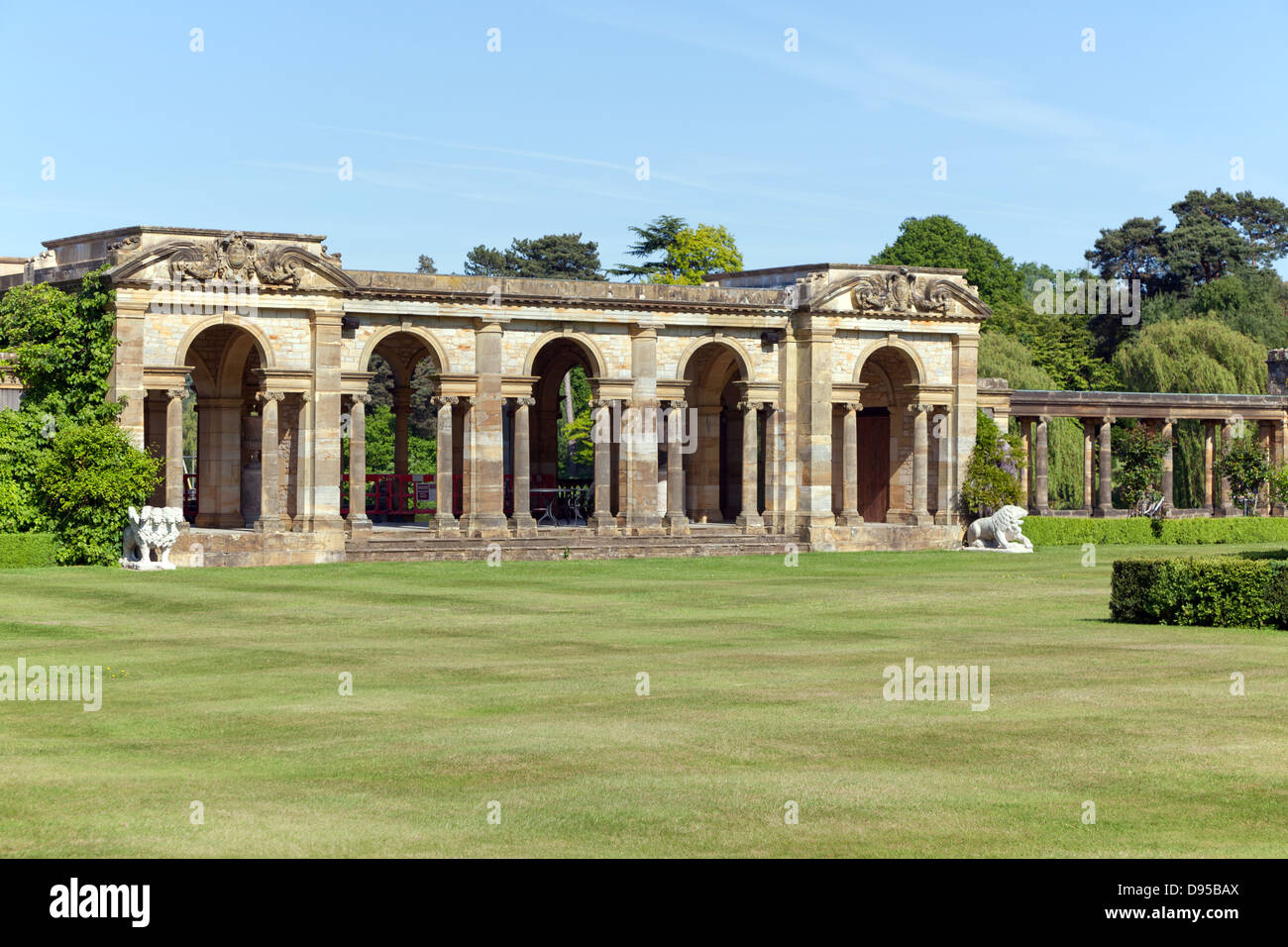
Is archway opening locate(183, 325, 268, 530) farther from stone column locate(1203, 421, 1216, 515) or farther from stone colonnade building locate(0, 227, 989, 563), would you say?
stone column locate(1203, 421, 1216, 515)

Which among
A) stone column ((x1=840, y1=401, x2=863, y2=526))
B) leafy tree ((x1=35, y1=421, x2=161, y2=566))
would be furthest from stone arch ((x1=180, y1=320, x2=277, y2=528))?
stone column ((x1=840, y1=401, x2=863, y2=526))

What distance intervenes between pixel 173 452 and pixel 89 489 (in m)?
3.84

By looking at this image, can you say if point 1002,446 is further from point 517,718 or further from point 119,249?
point 517,718

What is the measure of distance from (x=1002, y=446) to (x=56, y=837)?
178 ft

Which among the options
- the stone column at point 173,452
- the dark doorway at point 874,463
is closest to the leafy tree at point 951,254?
the dark doorway at point 874,463

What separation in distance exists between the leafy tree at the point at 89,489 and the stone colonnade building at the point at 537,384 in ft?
5.35

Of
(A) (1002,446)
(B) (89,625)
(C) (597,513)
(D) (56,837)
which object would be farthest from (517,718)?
(A) (1002,446)

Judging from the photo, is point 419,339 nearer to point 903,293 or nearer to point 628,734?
point 903,293

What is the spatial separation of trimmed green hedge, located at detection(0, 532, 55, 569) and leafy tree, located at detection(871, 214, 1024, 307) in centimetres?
6968

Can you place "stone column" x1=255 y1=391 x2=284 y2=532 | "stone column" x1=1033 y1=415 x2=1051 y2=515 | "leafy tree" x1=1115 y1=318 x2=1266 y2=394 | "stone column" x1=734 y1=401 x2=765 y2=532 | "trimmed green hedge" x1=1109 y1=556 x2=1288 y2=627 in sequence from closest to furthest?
"trimmed green hedge" x1=1109 y1=556 x2=1288 y2=627 → "stone column" x1=255 y1=391 x2=284 y2=532 → "stone column" x1=734 y1=401 x2=765 y2=532 → "stone column" x1=1033 y1=415 x2=1051 y2=515 → "leafy tree" x1=1115 y1=318 x2=1266 y2=394

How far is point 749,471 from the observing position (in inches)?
2419

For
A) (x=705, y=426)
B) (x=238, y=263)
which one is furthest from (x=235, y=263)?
(x=705, y=426)

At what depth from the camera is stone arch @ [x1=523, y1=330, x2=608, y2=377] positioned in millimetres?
57312
